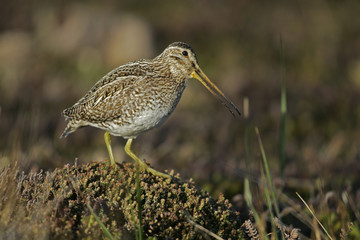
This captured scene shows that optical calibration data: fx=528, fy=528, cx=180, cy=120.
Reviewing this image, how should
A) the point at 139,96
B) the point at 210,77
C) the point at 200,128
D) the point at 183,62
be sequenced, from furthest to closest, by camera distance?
the point at 210,77 → the point at 200,128 → the point at 183,62 → the point at 139,96

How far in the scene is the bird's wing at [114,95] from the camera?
575 centimetres

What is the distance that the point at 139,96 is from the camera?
5723mm

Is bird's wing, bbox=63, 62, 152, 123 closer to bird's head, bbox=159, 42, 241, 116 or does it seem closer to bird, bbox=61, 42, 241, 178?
bird, bbox=61, 42, 241, 178

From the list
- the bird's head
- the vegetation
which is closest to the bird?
the bird's head

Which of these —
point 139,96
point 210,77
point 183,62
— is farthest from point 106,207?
point 210,77

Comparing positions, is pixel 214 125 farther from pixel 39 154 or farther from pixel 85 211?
pixel 85 211

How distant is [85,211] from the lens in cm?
427

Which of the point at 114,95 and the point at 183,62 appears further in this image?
the point at 183,62

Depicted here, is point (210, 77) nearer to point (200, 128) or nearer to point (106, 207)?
point (200, 128)

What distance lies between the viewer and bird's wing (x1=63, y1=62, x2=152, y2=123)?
18.9ft

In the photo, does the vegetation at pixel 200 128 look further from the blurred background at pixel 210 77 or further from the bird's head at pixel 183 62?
the bird's head at pixel 183 62

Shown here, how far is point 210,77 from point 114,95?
30.0 feet

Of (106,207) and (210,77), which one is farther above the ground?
(106,207)

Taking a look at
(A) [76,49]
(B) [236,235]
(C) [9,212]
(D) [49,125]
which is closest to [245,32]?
(A) [76,49]
